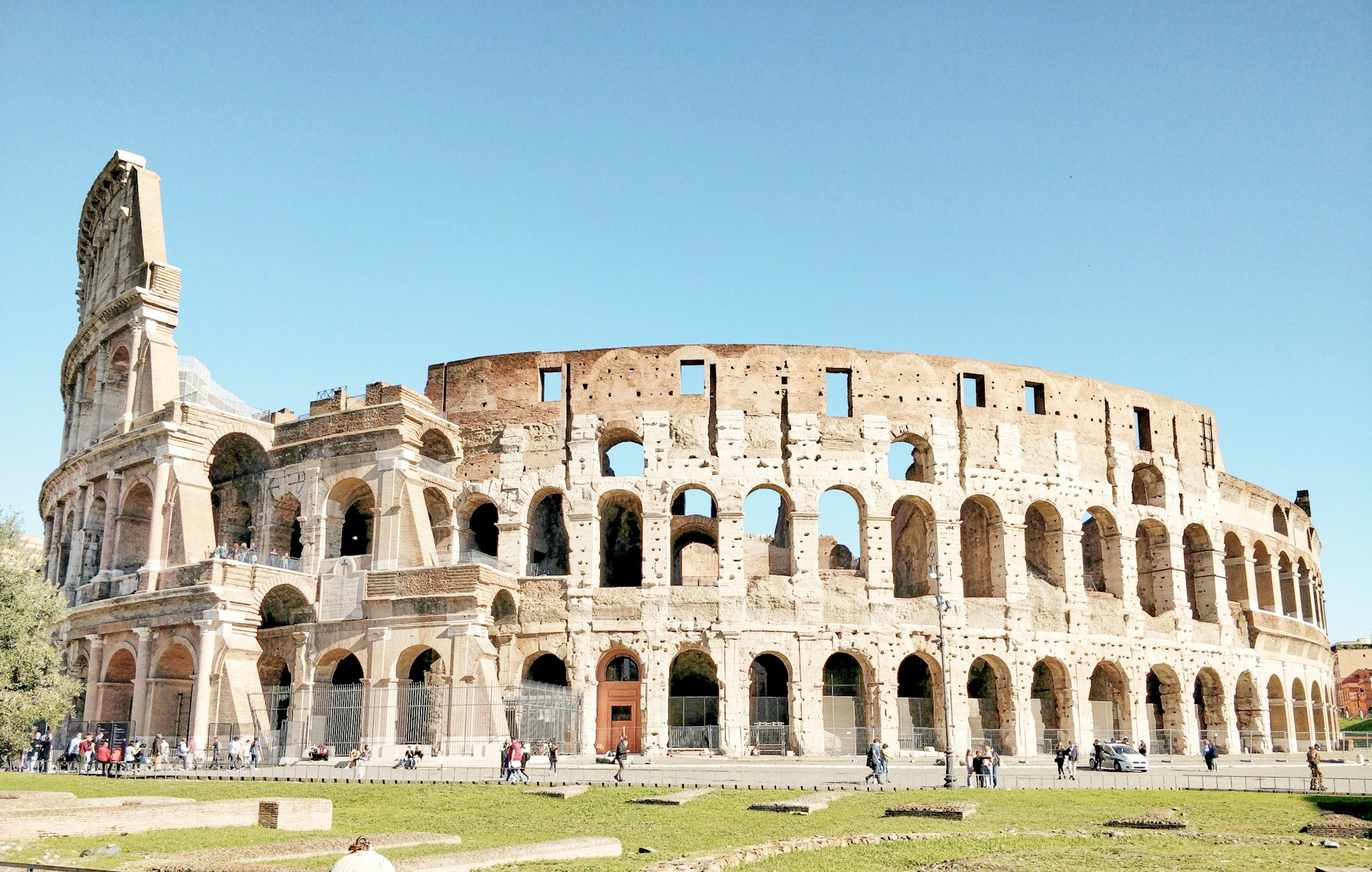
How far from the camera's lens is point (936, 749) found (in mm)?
32375

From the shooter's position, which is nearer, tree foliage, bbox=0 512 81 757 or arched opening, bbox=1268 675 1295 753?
tree foliage, bbox=0 512 81 757

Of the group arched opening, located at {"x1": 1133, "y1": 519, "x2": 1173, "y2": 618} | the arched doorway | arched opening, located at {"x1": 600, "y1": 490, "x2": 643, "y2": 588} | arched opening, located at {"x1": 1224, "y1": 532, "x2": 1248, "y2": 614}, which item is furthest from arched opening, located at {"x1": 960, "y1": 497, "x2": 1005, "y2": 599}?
the arched doorway

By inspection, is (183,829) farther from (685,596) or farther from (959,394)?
(959,394)

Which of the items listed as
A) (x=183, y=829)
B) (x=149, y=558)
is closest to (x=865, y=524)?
(x=149, y=558)

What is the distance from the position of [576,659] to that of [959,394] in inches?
540

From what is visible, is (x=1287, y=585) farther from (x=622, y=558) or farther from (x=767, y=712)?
(x=622, y=558)

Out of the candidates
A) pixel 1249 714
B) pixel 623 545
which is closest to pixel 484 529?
pixel 623 545

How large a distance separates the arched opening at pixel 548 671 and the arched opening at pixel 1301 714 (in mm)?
25776

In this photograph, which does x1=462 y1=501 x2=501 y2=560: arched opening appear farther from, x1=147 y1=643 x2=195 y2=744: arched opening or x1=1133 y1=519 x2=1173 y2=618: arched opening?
x1=1133 y1=519 x2=1173 y2=618: arched opening

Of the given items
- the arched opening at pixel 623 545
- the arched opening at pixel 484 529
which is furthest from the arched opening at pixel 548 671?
the arched opening at pixel 484 529

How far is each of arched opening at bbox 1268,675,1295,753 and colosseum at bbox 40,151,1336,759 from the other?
176 cm

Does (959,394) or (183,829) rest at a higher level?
(959,394)

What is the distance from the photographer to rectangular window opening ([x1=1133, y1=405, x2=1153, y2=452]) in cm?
3803

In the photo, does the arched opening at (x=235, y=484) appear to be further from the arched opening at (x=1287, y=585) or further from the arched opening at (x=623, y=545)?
the arched opening at (x=1287, y=585)
